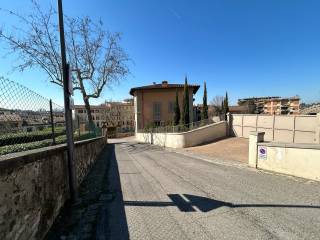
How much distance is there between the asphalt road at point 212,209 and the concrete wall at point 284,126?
8.77 meters

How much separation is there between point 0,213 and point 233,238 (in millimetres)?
3014

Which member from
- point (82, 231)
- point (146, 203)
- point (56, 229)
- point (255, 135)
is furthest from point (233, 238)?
point (255, 135)

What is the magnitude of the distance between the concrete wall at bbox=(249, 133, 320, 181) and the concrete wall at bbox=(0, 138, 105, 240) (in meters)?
6.82

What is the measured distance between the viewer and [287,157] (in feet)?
23.6

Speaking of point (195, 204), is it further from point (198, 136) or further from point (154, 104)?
point (154, 104)

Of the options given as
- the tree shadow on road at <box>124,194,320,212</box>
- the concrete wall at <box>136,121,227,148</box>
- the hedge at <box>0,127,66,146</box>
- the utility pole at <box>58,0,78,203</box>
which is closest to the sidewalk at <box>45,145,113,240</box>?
the utility pole at <box>58,0,78,203</box>

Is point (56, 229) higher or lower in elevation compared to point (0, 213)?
lower

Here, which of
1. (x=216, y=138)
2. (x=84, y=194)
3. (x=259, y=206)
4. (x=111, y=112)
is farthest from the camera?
(x=111, y=112)

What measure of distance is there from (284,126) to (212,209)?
13504 mm

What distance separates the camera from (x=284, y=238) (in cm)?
317

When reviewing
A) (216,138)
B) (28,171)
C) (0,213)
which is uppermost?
(28,171)

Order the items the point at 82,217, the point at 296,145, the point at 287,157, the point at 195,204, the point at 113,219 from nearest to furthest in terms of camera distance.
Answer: the point at 113,219
the point at 82,217
the point at 195,204
the point at 296,145
the point at 287,157

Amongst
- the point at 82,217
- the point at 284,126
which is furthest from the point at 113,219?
the point at 284,126

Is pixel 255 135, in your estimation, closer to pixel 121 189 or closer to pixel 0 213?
pixel 121 189
